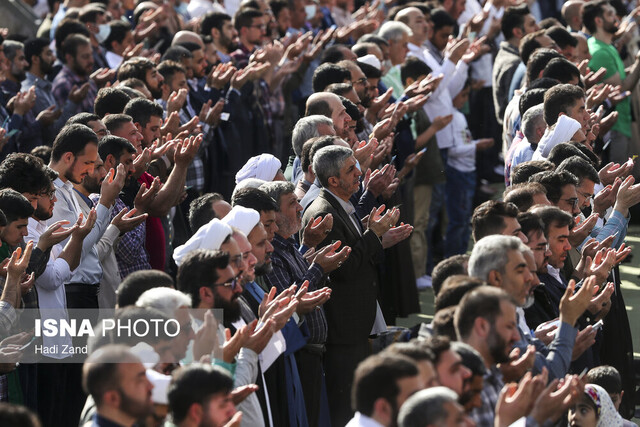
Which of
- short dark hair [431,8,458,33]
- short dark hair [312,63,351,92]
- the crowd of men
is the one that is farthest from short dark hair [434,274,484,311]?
short dark hair [431,8,458,33]

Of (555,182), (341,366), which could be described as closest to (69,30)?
(341,366)

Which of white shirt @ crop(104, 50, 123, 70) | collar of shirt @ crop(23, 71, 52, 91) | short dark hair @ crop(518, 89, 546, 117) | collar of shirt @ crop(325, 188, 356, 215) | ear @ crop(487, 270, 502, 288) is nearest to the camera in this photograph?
ear @ crop(487, 270, 502, 288)

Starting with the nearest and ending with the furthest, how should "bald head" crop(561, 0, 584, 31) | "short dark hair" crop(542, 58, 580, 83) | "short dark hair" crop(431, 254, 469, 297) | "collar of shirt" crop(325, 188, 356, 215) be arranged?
1. "short dark hair" crop(431, 254, 469, 297)
2. "collar of shirt" crop(325, 188, 356, 215)
3. "short dark hair" crop(542, 58, 580, 83)
4. "bald head" crop(561, 0, 584, 31)

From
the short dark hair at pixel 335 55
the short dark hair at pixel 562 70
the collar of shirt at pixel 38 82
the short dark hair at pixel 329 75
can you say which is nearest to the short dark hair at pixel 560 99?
the short dark hair at pixel 562 70

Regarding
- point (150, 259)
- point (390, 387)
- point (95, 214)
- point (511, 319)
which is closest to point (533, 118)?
point (150, 259)

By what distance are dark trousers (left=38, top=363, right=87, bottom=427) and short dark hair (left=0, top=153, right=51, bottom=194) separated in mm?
929

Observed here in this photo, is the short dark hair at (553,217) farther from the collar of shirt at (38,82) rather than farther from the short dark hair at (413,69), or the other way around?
the collar of shirt at (38,82)

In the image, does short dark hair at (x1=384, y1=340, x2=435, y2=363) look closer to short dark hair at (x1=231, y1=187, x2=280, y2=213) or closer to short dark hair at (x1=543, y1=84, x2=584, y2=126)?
short dark hair at (x1=231, y1=187, x2=280, y2=213)

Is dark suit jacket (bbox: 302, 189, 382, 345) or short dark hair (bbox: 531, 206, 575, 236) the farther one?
dark suit jacket (bbox: 302, 189, 382, 345)

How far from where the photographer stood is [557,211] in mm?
6508

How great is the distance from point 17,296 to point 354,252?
205 centimetres

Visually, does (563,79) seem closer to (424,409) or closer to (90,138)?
(90,138)

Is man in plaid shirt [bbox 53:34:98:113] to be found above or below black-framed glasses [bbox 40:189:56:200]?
above

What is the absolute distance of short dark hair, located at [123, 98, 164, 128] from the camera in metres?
8.20
